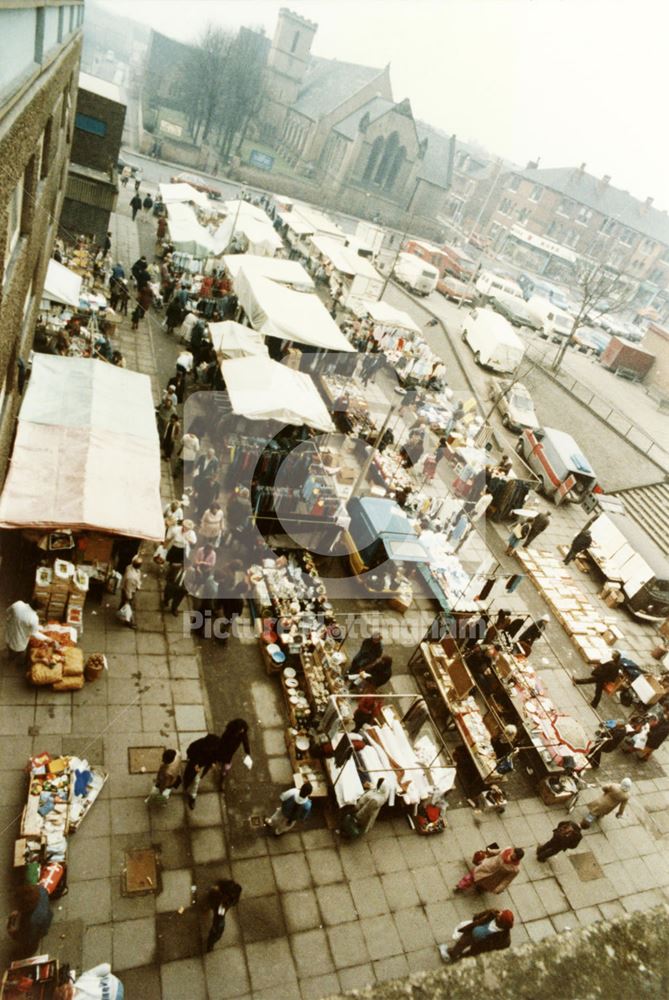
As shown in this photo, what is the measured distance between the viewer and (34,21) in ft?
24.5

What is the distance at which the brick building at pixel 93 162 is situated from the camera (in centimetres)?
2367

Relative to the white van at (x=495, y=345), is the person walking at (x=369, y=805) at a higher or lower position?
lower

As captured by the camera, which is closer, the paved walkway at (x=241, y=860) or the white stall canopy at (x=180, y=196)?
the paved walkway at (x=241, y=860)

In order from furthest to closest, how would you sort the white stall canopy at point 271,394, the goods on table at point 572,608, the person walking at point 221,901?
the goods on table at point 572,608
the white stall canopy at point 271,394
the person walking at point 221,901

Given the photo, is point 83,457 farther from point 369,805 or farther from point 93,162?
point 93,162

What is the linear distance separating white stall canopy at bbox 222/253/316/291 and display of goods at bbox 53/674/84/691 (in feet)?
55.9

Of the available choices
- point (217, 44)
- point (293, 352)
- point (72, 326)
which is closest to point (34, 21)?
point (72, 326)

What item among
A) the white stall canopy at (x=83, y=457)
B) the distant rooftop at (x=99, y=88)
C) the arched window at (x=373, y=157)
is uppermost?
the arched window at (x=373, y=157)

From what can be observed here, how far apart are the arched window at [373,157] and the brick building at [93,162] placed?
44.4 m

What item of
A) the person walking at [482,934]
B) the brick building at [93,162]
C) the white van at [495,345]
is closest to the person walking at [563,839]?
the person walking at [482,934]

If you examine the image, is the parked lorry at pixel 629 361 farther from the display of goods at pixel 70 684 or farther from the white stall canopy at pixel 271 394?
the display of goods at pixel 70 684

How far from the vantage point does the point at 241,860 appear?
7547 millimetres

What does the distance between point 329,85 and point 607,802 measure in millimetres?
81132

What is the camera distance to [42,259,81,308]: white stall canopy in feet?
48.6
